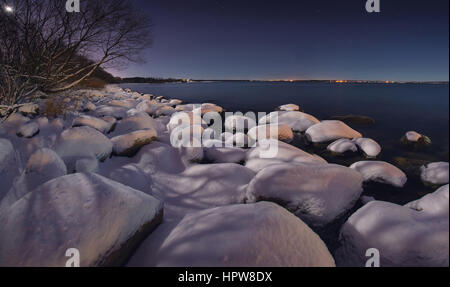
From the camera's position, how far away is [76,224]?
1667mm

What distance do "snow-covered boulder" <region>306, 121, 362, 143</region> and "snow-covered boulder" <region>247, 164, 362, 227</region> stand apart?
474cm

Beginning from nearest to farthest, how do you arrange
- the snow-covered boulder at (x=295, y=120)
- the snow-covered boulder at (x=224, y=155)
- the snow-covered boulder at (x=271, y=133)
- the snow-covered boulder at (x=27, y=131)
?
the snow-covered boulder at (x=27, y=131) < the snow-covered boulder at (x=224, y=155) < the snow-covered boulder at (x=271, y=133) < the snow-covered boulder at (x=295, y=120)

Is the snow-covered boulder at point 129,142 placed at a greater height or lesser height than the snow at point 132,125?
lesser

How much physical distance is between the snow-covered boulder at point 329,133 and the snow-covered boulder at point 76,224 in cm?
694

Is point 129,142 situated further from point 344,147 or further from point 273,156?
point 344,147

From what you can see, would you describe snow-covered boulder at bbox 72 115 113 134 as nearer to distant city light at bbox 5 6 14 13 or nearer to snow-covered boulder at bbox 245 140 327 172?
distant city light at bbox 5 6 14 13

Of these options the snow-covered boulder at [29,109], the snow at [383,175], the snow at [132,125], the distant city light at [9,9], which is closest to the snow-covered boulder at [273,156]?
the snow at [383,175]

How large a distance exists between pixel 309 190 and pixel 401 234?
1036mm

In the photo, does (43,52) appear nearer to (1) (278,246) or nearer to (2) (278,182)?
(2) (278,182)

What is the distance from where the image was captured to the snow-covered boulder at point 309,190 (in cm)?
267

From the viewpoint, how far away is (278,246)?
1.57 m

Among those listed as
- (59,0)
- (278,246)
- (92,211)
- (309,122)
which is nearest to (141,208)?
(92,211)

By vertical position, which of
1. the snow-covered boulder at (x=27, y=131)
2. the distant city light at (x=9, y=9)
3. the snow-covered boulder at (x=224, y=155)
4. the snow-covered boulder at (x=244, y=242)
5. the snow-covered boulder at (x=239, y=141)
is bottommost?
the snow-covered boulder at (x=244, y=242)

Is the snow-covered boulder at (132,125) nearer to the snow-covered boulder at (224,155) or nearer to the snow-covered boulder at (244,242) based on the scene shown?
the snow-covered boulder at (224,155)
